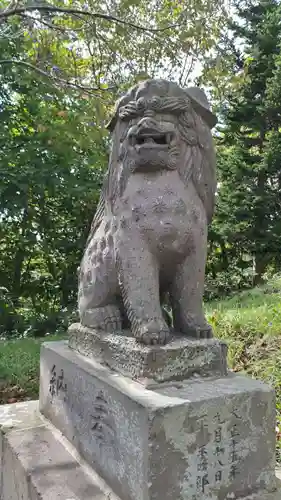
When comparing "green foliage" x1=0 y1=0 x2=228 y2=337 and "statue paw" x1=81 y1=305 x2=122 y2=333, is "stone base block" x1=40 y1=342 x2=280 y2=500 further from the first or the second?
"green foliage" x1=0 y1=0 x2=228 y2=337

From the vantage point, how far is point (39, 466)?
186cm

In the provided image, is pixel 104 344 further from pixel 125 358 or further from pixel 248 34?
pixel 248 34

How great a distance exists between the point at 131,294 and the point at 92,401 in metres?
0.49

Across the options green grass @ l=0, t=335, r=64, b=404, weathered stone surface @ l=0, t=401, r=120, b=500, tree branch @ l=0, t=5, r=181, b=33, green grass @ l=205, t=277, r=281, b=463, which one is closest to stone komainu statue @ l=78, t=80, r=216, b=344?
weathered stone surface @ l=0, t=401, r=120, b=500

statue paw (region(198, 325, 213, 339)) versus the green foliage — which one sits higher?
the green foliage

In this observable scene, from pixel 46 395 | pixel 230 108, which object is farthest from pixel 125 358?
pixel 230 108

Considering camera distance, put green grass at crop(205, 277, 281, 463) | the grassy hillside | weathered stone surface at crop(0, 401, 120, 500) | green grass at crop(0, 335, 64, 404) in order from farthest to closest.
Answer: green grass at crop(0, 335, 64, 404) < the grassy hillside < green grass at crop(205, 277, 281, 463) < weathered stone surface at crop(0, 401, 120, 500)

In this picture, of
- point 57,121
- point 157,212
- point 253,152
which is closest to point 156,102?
point 157,212

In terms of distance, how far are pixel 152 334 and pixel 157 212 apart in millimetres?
494

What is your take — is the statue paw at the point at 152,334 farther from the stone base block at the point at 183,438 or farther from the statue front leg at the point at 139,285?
the stone base block at the point at 183,438

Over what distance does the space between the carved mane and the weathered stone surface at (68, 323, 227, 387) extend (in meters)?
0.61

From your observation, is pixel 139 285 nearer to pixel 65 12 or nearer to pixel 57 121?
pixel 65 12

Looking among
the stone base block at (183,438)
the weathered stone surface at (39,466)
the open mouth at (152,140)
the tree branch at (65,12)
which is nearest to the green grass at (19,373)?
the weathered stone surface at (39,466)

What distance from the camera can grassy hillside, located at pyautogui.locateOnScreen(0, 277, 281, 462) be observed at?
3.14 metres
